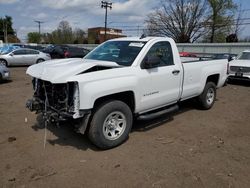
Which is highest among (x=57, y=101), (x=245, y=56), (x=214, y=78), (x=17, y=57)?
(x=245, y=56)

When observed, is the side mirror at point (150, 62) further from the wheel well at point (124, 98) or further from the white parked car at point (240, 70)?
the white parked car at point (240, 70)

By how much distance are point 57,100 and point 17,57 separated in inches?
694

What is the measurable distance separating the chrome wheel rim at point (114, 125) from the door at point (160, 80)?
52 cm

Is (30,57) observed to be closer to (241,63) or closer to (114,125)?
(241,63)

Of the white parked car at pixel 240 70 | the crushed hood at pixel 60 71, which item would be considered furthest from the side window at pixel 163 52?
the white parked car at pixel 240 70

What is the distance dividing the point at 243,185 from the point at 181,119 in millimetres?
2987

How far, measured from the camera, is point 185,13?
47906 millimetres

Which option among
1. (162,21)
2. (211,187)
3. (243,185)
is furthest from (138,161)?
(162,21)

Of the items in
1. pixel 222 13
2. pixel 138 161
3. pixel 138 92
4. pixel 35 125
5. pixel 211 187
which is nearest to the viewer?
pixel 211 187

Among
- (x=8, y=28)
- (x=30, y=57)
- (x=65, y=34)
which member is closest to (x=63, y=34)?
(x=65, y=34)

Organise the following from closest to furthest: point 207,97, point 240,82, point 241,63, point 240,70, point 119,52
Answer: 1. point 119,52
2. point 207,97
3. point 240,70
4. point 241,63
5. point 240,82

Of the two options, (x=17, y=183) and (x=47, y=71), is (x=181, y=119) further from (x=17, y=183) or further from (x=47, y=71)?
(x=17, y=183)

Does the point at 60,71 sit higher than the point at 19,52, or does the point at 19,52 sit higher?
the point at 19,52

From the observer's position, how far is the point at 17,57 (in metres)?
20.3
